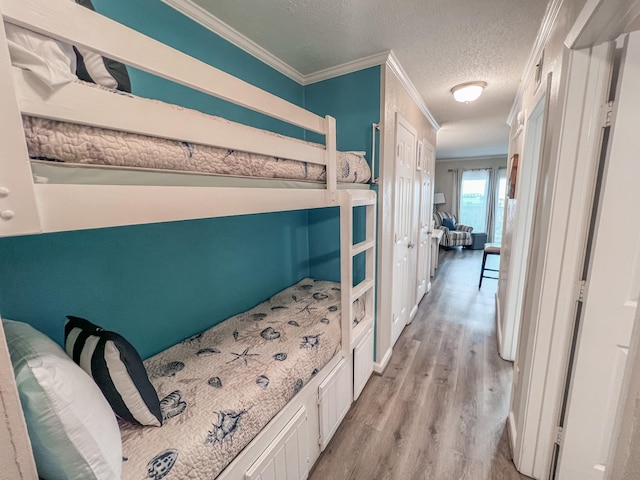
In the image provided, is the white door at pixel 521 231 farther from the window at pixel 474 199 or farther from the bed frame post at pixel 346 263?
the window at pixel 474 199

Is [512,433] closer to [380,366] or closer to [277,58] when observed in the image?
[380,366]

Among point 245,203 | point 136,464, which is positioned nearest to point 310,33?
point 245,203

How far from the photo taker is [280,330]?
1.58 meters

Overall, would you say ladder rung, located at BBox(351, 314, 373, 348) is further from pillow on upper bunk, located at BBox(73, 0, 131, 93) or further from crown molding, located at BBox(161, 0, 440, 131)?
crown molding, located at BBox(161, 0, 440, 131)

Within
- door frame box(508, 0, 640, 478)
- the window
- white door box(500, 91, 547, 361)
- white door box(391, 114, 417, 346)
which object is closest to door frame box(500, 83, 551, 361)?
white door box(500, 91, 547, 361)

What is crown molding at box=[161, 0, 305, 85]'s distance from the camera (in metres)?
1.43

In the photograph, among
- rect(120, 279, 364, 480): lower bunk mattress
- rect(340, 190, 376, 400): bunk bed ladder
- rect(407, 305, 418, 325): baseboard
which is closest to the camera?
rect(120, 279, 364, 480): lower bunk mattress

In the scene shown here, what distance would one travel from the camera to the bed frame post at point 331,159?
1.37m

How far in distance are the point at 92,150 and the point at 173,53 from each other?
362 mm

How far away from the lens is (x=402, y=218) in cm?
265

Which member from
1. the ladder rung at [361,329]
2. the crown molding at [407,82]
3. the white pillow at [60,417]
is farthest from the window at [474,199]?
the white pillow at [60,417]

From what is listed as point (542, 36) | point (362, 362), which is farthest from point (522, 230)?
point (362, 362)

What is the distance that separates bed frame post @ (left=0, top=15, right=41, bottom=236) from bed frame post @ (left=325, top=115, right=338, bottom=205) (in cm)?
111

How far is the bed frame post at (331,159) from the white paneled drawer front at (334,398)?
106 centimetres
